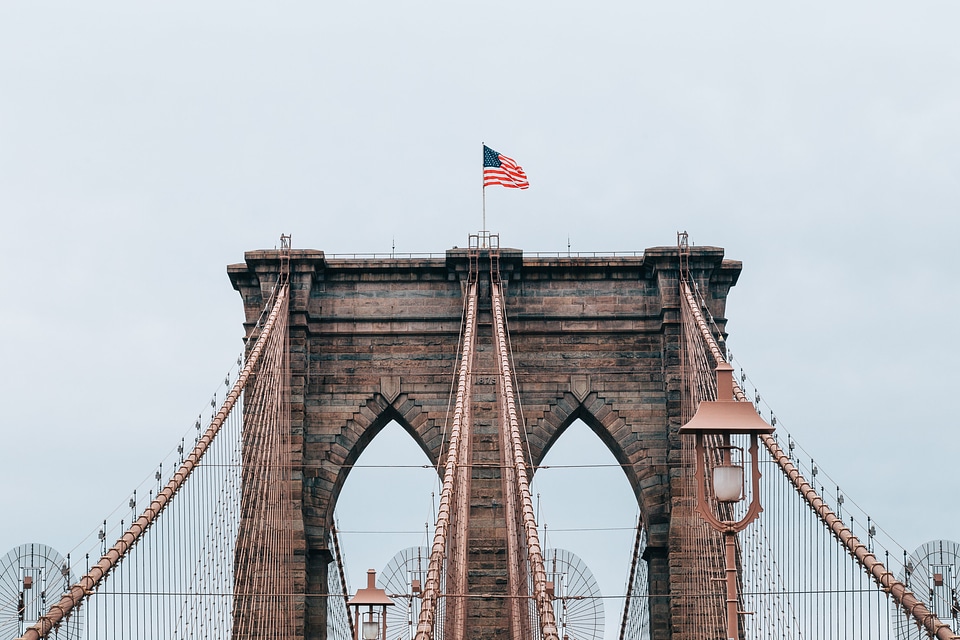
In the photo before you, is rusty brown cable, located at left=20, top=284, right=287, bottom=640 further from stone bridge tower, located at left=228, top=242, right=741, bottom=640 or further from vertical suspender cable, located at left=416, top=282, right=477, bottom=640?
vertical suspender cable, located at left=416, top=282, right=477, bottom=640

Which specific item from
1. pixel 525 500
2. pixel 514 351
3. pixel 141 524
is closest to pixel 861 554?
pixel 525 500

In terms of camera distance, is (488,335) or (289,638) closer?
(289,638)

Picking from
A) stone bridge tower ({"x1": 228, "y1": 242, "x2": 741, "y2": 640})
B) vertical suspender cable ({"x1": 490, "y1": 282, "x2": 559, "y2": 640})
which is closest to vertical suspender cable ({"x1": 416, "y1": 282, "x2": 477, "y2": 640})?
vertical suspender cable ({"x1": 490, "y1": 282, "x2": 559, "y2": 640})


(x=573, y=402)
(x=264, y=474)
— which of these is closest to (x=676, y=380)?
(x=573, y=402)

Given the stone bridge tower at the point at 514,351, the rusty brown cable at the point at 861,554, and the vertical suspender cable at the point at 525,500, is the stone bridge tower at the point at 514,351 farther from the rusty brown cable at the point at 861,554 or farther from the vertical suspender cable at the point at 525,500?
the rusty brown cable at the point at 861,554

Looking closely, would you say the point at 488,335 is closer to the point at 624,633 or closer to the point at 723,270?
the point at 723,270

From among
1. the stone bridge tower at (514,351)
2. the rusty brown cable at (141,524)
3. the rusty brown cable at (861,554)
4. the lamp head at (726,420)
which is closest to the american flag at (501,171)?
the stone bridge tower at (514,351)

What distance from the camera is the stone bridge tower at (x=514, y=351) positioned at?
43406mm

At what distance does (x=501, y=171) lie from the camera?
4669cm

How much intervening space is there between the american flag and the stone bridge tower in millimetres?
2591

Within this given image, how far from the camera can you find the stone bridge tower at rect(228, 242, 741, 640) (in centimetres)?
4341

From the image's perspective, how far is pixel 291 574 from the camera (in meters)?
42.1

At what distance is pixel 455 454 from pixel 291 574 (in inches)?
386

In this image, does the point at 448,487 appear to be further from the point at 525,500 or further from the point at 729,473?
the point at 729,473
